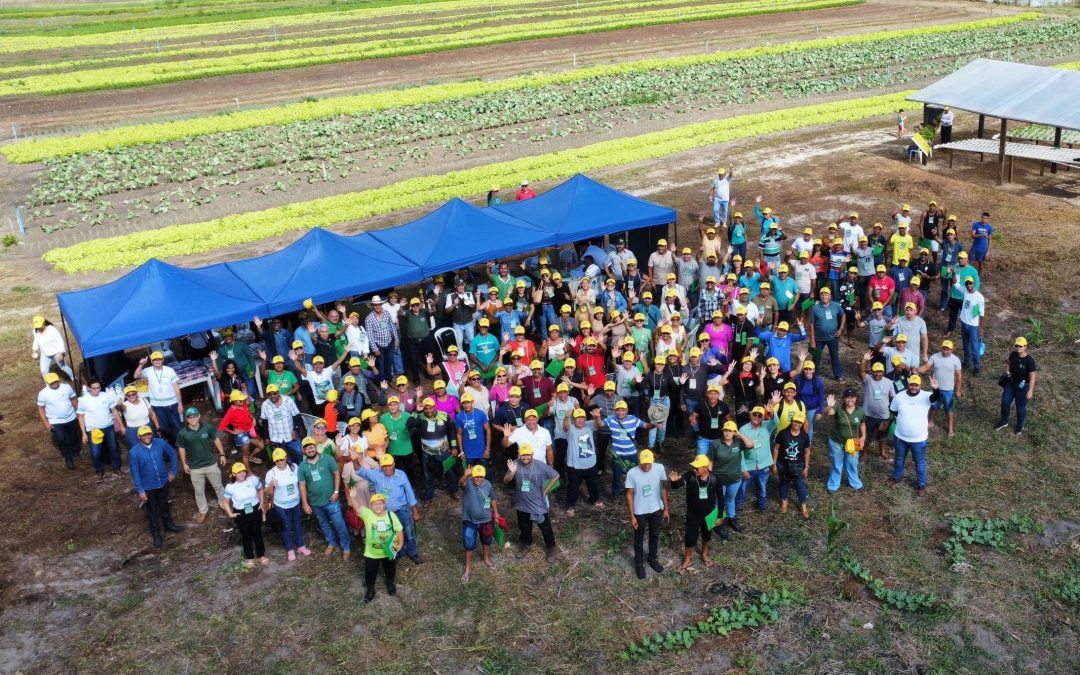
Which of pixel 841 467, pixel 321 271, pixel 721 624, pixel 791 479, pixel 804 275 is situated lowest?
pixel 721 624

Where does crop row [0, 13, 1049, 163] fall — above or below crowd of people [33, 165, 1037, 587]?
above

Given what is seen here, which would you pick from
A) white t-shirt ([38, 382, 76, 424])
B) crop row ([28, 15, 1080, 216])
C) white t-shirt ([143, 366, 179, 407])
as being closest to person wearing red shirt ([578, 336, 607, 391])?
white t-shirt ([143, 366, 179, 407])

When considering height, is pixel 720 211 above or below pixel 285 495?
above

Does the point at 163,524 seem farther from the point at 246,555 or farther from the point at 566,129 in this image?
the point at 566,129

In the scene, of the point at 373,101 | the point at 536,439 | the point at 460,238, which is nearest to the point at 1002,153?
the point at 460,238

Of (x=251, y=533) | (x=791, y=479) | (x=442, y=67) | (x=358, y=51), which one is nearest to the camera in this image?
(x=251, y=533)

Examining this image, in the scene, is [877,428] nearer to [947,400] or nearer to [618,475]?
[947,400]

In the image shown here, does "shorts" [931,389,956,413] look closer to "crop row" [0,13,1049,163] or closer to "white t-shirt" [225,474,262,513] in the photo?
"white t-shirt" [225,474,262,513]
